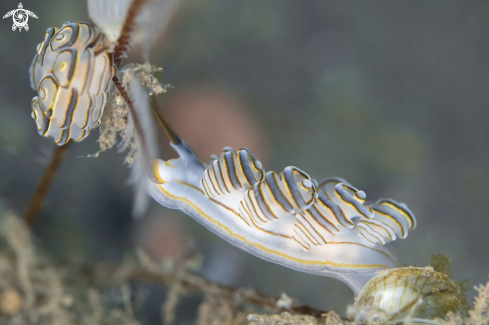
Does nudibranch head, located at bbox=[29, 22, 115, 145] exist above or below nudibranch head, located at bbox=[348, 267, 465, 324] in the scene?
A: above

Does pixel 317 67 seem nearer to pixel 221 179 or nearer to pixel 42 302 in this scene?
pixel 221 179

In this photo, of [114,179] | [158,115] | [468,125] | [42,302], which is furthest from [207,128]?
[468,125]

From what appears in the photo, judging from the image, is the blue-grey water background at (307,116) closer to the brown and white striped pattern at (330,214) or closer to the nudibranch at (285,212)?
the nudibranch at (285,212)

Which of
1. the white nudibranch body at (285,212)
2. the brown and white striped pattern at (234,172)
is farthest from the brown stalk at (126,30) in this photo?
the brown and white striped pattern at (234,172)

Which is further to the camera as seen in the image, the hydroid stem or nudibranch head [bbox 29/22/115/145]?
the hydroid stem

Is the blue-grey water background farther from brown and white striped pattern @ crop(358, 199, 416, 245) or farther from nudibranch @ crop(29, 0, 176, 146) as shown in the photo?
nudibranch @ crop(29, 0, 176, 146)

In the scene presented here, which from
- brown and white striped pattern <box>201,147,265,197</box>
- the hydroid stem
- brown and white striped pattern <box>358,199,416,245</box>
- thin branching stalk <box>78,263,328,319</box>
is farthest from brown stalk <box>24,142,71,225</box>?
brown and white striped pattern <box>358,199,416,245</box>
